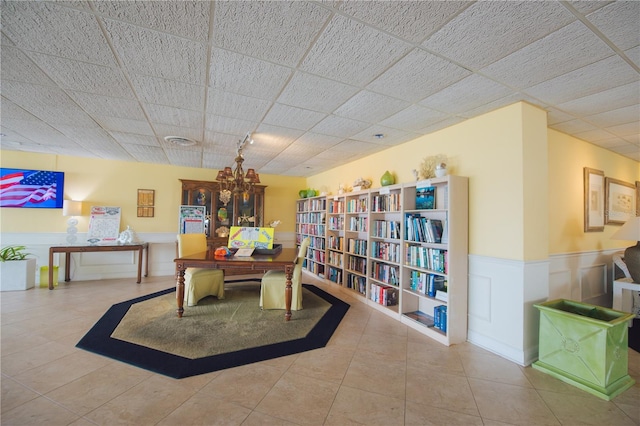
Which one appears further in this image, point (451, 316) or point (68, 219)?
point (68, 219)

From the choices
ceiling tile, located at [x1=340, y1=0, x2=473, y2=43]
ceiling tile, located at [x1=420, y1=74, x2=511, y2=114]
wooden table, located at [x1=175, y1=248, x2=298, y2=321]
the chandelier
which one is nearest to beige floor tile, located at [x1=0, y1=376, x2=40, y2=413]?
wooden table, located at [x1=175, y1=248, x2=298, y2=321]

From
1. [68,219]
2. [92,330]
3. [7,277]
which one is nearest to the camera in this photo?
[92,330]

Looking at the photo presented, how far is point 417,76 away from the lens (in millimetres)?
2047

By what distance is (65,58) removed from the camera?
188 cm

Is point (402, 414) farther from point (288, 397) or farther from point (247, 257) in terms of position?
point (247, 257)

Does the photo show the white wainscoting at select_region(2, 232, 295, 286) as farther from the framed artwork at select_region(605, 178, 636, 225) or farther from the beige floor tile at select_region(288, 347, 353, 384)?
the framed artwork at select_region(605, 178, 636, 225)

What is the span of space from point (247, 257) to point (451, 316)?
99.3 inches

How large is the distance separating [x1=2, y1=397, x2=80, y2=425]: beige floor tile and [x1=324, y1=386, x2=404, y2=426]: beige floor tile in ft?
5.42

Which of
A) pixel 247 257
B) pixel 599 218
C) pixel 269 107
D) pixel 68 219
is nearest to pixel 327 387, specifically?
pixel 247 257

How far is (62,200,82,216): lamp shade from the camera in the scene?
4742 millimetres

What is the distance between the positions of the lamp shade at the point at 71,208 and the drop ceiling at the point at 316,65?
1853mm

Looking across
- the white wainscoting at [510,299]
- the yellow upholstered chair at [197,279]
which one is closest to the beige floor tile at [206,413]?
the yellow upholstered chair at [197,279]

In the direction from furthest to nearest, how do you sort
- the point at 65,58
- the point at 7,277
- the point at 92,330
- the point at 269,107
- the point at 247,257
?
the point at 7,277 → the point at 247,257 → the point at 92,330 → the point at 269,107 → the point at 65,58

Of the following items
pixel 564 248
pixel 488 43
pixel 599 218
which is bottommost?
pixel 564 248
